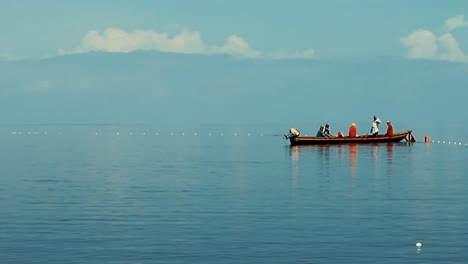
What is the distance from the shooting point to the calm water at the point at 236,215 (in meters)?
29.5

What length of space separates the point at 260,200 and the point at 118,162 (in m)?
41.7

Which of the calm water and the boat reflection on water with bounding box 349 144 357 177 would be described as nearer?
Answer: the calm water

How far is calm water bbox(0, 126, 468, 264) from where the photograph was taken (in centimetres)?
2950

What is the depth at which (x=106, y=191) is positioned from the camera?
52.1 metres

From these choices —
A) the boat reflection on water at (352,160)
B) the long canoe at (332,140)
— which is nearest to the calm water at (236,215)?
the boat reflection on water at (352,160)

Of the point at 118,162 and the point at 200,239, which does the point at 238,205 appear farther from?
the point at 118,162

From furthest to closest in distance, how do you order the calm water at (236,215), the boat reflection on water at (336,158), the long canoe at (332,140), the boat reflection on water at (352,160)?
the long canoe at (332,140), the boat reflection on water at (336,158), the boat reflection on water at (352,160), the calm water at (236,215)

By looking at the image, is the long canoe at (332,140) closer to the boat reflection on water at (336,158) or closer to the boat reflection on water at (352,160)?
the boat reflection on water at (336,158)

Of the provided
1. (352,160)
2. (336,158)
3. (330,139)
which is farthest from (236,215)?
(330,139)

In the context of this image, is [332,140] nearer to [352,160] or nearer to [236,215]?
[352,160]

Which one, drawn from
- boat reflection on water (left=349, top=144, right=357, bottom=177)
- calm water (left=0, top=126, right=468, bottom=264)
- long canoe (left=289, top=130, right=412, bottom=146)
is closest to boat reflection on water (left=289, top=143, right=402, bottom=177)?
boat reflection on water (left=349, top=144, right=357, bottom=177)

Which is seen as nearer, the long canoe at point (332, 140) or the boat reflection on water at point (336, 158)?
the boat reflection on water at point (336, 158)

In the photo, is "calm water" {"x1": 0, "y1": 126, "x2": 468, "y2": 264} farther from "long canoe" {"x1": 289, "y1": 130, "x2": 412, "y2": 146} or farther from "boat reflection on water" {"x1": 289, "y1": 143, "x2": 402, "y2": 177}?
"long canoe" {"x1": 289, "y1": 130, "x2": 412, "y2": 146}

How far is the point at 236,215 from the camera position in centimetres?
3947
